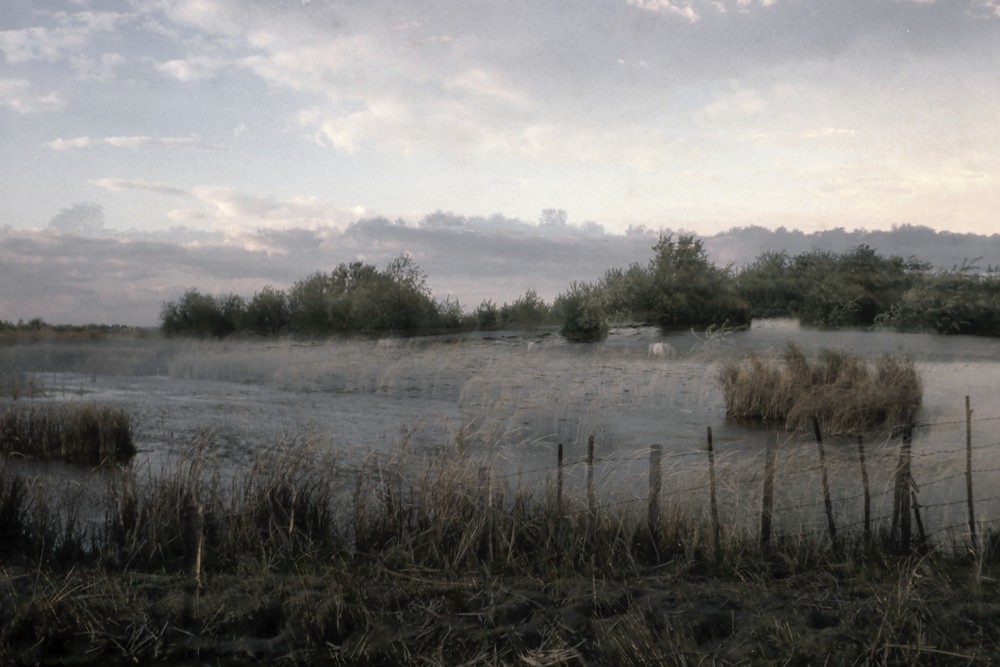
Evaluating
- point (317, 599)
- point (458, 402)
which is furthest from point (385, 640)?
point (458, 402)

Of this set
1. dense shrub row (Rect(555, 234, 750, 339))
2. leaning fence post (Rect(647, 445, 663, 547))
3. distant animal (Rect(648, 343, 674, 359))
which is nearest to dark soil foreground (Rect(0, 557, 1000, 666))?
leaning fence post (Rect(647, 445, 663, 547))

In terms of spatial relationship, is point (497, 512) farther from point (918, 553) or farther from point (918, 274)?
point (918, 274)

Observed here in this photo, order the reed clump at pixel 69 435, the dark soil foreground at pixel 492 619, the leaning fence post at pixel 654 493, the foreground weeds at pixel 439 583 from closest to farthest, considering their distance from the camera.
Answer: the dark soil foreground at pixel 492 619, the foreground weeds at pixel 439 583, the leaning fence post at pixel 654 493, the reed clump at pixel 69 435

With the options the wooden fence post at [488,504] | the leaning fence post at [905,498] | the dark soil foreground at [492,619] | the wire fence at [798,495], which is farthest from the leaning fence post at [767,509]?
the wooden fence post at [488,504]

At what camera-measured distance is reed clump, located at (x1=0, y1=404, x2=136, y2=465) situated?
13.3 meters

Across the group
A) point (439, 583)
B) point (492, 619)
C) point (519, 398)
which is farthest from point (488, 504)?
point (519, 398)

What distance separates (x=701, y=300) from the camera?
94.5 feet

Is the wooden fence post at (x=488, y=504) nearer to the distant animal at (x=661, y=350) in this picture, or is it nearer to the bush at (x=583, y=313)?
the distant animal at (x=661, y=350)

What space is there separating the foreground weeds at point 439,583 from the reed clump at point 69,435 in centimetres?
498

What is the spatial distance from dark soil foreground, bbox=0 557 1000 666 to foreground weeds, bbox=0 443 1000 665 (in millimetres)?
17

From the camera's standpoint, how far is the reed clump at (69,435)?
43.5 feet

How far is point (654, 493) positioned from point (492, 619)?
8.31ft

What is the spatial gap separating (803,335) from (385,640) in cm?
2259

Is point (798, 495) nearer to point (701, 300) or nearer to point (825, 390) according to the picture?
point (825, 390)
